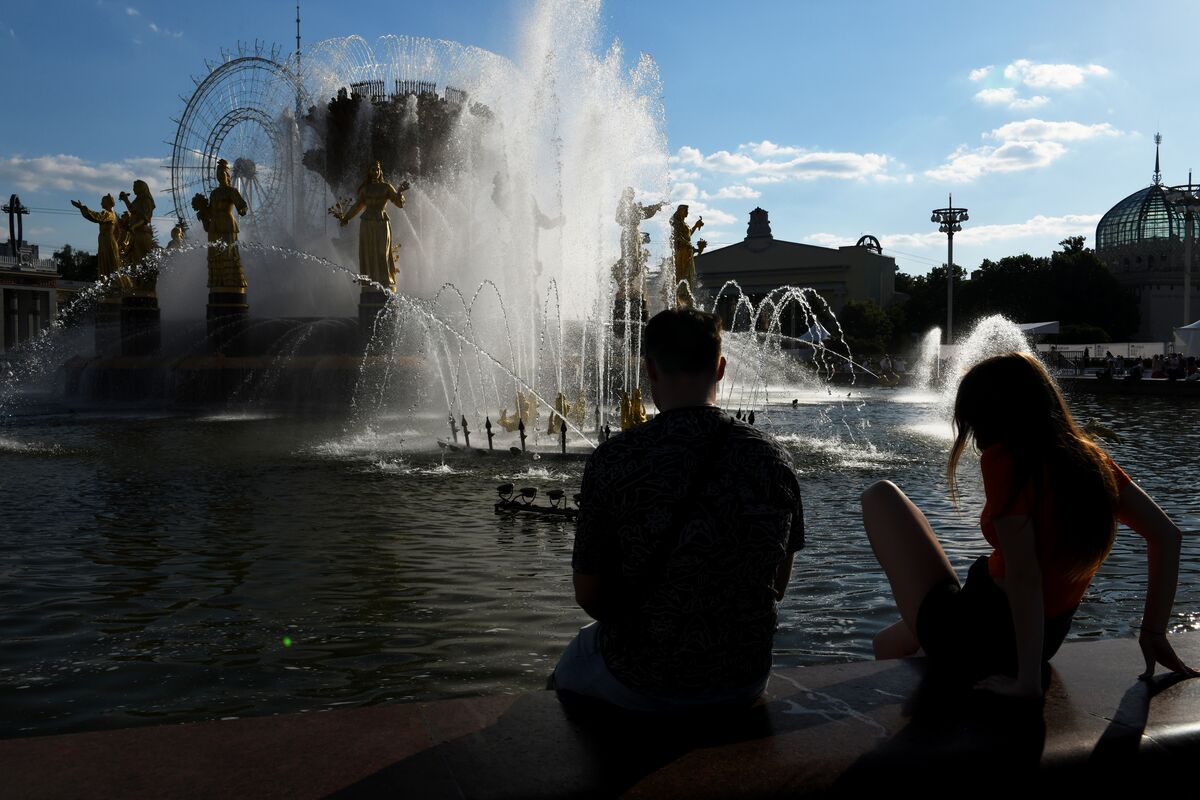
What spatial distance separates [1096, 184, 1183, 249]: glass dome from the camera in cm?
10238

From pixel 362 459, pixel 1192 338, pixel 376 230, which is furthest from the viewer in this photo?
pixel 1192 338

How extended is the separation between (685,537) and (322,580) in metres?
4.43

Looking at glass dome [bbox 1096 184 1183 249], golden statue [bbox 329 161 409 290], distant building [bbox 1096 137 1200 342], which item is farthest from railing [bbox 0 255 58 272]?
glass dome [bbox 1096 184 1183 249]

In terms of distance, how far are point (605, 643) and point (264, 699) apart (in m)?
2.19

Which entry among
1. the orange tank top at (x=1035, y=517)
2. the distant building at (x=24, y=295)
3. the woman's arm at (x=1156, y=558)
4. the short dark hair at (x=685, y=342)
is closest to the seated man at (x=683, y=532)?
the short dark hair at (x=685, y=342)

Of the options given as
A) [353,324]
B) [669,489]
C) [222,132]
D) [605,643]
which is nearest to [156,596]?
[605,643]

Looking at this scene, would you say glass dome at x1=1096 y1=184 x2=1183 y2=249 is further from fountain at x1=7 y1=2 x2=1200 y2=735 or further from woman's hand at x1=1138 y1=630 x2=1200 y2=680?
woman's hand at x1=1138 y1=630 x2=1200 y2=680

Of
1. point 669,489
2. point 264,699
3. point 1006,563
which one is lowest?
point 264,699

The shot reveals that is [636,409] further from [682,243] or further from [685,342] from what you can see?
[685,342]

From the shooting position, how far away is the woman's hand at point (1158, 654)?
3.15 meters

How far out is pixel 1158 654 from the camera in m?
3.16

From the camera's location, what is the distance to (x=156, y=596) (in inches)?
233

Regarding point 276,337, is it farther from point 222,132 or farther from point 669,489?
point 669,489

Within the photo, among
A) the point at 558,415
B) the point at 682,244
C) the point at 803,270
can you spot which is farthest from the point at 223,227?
the point at 803,270
